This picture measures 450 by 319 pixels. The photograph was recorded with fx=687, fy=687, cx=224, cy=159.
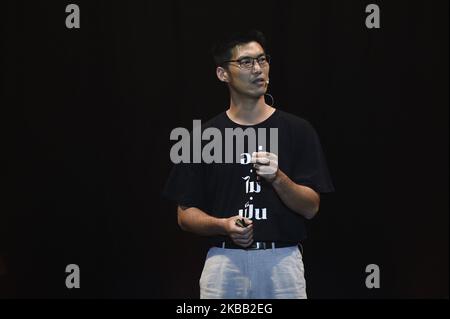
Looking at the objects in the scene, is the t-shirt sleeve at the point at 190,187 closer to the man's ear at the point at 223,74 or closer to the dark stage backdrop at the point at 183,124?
the man's ear at the point at 223,74

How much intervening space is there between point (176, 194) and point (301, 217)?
0.48m

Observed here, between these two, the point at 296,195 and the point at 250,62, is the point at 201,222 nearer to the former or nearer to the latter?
the point at 296,195

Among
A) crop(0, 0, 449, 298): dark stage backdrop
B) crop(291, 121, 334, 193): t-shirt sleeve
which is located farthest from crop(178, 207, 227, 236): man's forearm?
crop(0, 0, 449, 298): dark stage backdrop

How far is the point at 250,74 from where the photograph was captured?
2570 mm

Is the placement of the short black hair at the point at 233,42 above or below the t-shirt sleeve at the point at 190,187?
above

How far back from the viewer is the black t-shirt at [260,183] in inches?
98.1

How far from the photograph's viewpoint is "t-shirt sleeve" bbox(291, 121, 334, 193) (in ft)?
8.29

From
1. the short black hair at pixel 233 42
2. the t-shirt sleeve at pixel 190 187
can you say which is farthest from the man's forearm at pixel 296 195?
the short black hair at pixel 233 42

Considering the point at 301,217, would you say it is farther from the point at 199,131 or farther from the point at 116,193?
the point at 116,193

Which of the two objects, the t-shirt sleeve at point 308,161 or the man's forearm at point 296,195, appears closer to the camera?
the man's forearm at point 296,195

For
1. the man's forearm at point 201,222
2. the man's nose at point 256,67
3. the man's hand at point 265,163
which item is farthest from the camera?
the man's nose at point 256,67

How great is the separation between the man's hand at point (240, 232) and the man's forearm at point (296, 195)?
17cm

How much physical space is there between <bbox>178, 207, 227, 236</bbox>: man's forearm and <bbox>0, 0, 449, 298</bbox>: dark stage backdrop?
0.73 m

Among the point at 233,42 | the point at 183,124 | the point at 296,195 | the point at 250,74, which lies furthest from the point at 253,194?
the point at 183,124
